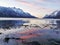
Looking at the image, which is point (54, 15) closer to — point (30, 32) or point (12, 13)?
point (30, 32)

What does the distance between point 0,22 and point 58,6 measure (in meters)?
0.75

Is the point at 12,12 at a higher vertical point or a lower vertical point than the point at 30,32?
higher

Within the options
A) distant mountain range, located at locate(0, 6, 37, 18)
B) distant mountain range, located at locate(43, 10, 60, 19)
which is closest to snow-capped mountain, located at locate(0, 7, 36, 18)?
distant mountain range, located at locate(0, 6, 37, 18)

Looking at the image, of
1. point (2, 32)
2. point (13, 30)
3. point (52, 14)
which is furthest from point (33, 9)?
point (2, 32)

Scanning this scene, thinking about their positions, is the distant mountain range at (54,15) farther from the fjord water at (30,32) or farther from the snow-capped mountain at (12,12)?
the snow-capped mountain at (12,12)

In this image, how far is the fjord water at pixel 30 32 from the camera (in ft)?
5.26

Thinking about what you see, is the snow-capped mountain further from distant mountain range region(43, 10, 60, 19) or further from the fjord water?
distant mountain range region(43, 10, 60, 19)

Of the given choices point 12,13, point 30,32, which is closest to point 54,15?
point 30,32

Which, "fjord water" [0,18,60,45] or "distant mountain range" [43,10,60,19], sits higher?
"distant mountain range" [43,10,60,19]

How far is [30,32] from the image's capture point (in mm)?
1646

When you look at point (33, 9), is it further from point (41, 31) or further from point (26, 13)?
point (41, 31)

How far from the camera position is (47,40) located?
5.31 ft

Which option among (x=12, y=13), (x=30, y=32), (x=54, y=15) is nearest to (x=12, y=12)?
(x=12, y=13)

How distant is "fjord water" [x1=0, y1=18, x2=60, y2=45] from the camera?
63.2 inches
